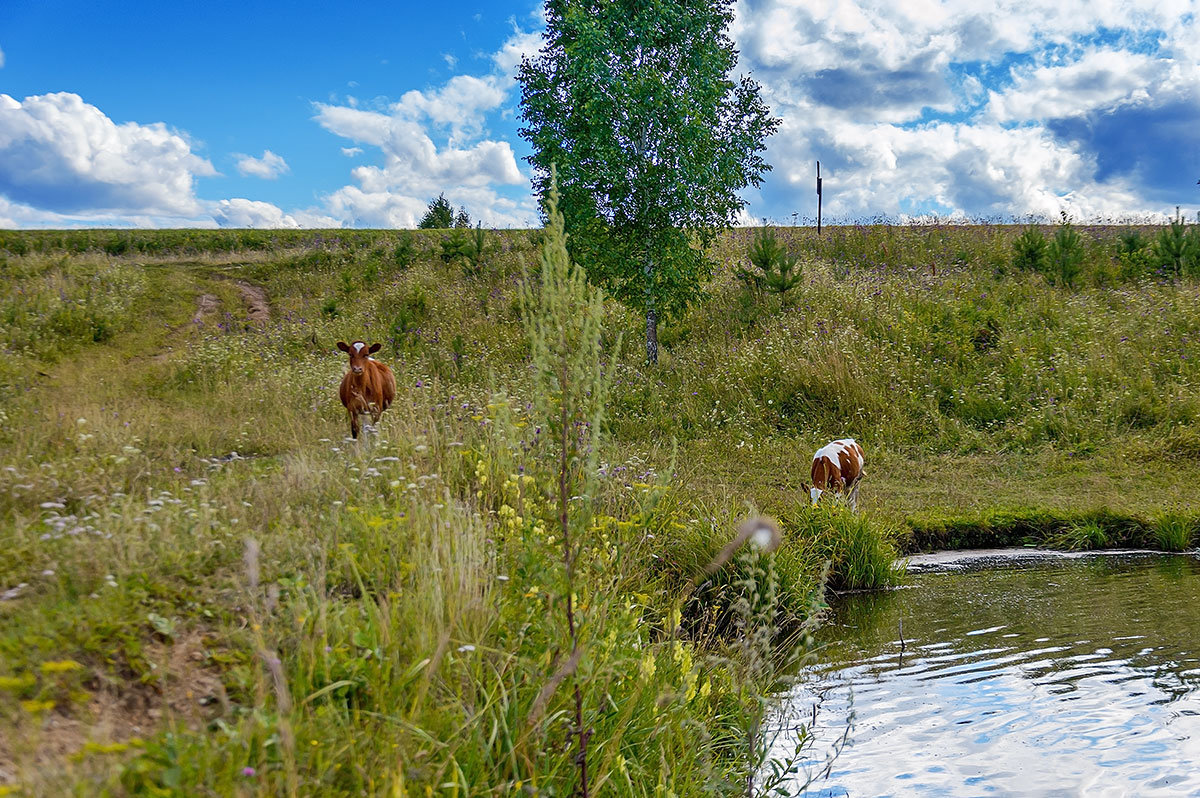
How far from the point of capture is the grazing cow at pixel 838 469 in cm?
811

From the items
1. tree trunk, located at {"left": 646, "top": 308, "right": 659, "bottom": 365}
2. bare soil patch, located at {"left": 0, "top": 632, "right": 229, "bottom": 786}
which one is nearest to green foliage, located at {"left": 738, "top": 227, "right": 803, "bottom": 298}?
tree trunk, located at {"left": 646, "top": 308, "right": 659, "bottom": 365}

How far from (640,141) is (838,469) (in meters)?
8.26

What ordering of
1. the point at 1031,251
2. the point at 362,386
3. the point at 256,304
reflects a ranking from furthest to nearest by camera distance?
the point at 256,304 < the point at 1031,251 < the point at 362,386

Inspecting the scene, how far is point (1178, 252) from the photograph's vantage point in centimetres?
1655

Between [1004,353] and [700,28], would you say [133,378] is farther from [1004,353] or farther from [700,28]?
[1004,353]

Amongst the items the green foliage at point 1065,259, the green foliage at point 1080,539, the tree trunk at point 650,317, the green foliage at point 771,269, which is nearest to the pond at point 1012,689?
the green foliage at point 1080,539

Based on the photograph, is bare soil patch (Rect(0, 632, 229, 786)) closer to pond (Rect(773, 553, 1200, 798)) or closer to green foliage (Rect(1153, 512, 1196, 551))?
pond (Rect(773, 553, 1200, 798))

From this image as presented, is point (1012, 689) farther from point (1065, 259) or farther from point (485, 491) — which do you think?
point (1065, 259)

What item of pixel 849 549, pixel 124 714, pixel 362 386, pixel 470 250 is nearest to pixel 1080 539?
pixel 849 549

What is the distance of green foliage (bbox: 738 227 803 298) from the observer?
16141 mm

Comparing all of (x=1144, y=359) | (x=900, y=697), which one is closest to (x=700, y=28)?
(x=1144, y=359)

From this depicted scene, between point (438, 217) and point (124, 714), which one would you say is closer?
point (124, 714)

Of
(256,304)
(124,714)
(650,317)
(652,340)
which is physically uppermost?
(256,304)

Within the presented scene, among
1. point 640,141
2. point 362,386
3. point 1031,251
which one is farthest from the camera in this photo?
point 1031,251
